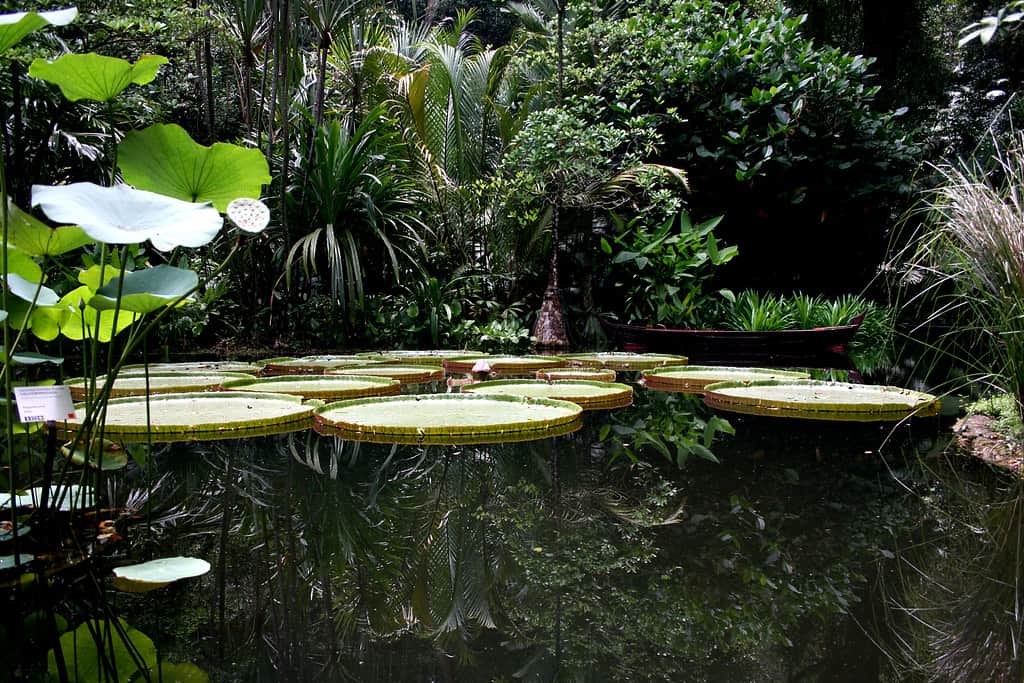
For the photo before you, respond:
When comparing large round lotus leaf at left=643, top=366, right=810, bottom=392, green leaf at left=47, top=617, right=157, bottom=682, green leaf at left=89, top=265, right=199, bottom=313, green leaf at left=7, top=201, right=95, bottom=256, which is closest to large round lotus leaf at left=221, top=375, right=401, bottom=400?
large round lotus leaf at left=643, top=366, right=810, bottom=392

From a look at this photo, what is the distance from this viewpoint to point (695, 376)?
3.95 m

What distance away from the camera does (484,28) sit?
18.2m

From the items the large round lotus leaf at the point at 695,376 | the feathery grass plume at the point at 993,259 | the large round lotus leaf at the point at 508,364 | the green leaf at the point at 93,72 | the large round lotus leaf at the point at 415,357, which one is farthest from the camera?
the large round lotus leaf at the point at 415,357

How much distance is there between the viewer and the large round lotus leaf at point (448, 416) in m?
2.36

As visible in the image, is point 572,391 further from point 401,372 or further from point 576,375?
point 401,372

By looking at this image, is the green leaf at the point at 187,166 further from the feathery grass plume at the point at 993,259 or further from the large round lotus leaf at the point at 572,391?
the feathery grass plume at the point at 993,259

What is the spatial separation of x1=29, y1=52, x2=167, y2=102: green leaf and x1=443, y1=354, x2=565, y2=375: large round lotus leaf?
2868mm

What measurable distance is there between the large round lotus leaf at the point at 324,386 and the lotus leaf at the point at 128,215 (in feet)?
6.59

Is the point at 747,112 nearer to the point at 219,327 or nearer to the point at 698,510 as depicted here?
the point at 219,327

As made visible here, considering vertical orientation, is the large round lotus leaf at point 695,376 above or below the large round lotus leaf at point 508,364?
below

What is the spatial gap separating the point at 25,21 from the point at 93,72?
0.65 ft

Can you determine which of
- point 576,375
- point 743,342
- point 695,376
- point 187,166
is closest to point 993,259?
point 695,376

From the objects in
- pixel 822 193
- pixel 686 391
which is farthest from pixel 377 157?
pixel 822 193

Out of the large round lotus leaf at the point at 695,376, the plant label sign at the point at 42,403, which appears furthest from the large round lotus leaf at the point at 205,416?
the large round lotus leaf at the point at 695,376
